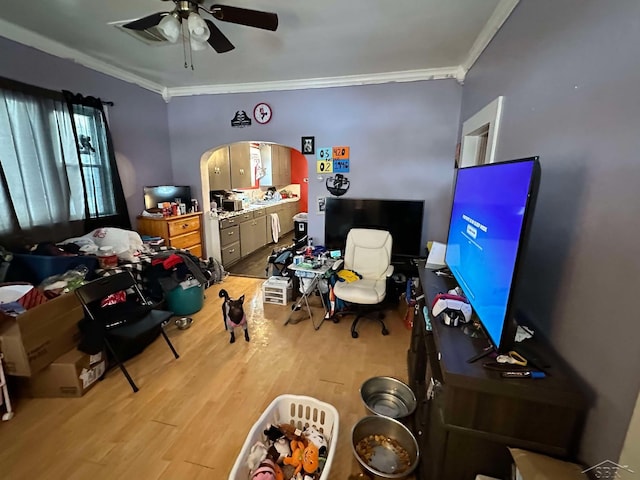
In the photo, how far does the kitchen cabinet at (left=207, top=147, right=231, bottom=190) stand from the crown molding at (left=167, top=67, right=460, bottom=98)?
0.92 meters

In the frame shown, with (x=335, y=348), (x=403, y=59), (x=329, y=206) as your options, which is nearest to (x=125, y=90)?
(x=329, y=206)

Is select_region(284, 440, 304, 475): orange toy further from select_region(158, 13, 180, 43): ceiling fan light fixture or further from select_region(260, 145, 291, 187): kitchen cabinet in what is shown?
select_region(260, 145, 291, 187): kitchen cabinet

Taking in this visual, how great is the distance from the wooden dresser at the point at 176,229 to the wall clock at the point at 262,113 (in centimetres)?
151

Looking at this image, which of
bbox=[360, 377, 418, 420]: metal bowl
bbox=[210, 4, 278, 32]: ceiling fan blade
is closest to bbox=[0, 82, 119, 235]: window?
bbox=[210, 4, 278, 32]: ceiling fan blade

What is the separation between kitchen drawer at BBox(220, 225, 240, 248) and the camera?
432 centimetres

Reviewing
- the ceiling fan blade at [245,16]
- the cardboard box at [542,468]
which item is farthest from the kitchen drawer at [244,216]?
the cardboard box at [542,468]

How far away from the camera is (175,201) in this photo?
3883 millimetres

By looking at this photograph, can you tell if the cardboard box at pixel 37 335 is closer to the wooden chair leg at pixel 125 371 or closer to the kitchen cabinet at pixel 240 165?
the wooden chair leg at pixel 125 371

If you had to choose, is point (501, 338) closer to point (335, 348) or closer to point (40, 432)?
point (335, 348)

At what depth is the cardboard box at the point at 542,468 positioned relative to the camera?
0.81 metres

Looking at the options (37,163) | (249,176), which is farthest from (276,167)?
(37,163)

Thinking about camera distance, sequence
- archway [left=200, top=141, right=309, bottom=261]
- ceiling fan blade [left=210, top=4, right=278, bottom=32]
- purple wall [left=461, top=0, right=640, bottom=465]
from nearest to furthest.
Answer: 1. purple wall [left=461, top=0, right=640, bottom=465]
2. ceiling fan blade [left=210, top=4, right=278, bottom=32]
3. archway [left=200, top=141, right=309, bottom=261]

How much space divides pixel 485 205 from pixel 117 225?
3.60m

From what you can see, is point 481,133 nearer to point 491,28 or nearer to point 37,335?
point 491,28
